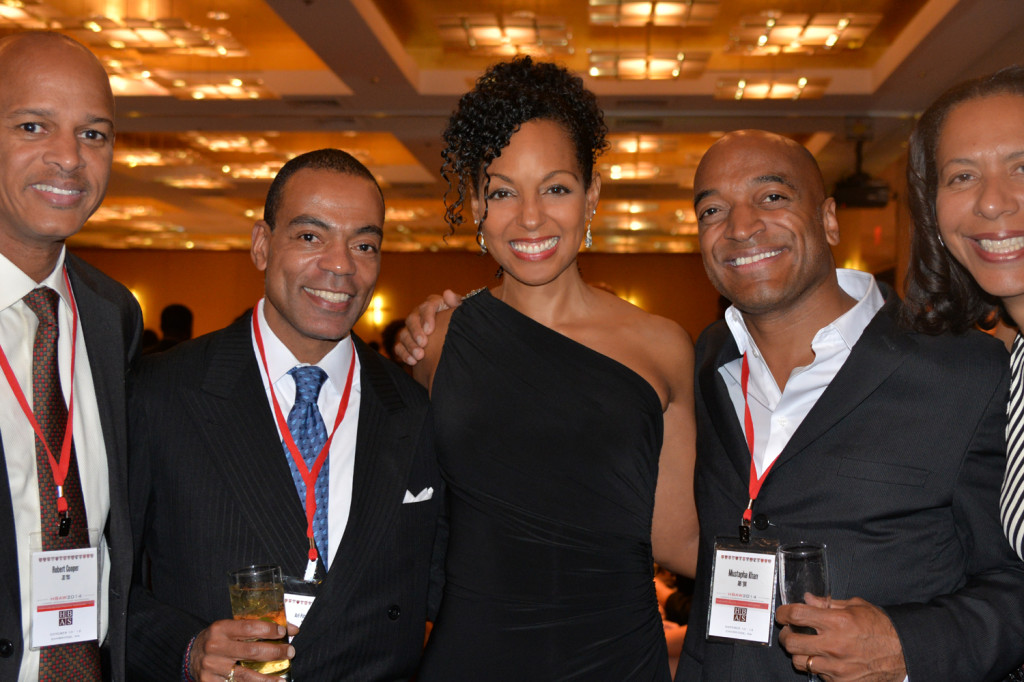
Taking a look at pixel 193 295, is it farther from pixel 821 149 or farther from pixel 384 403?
pixel 384 403

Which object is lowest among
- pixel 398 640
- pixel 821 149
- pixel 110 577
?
pixel 398 640

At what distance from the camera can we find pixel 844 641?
173cm

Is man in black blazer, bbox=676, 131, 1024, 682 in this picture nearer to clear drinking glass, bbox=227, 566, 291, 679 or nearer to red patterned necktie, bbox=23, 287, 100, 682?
clear drinking glass, bbox=227, 566, 291, 679

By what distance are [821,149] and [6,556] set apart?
34.6ft

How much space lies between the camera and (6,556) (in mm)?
1835

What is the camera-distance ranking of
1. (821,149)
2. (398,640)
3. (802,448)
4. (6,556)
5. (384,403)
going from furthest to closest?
(821,149) → (384,403) → (398,640) → (802,448) → (6,556)

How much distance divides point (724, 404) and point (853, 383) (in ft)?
1.11

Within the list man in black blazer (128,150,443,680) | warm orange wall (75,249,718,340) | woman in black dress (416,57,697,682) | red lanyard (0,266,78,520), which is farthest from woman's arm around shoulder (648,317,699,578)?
warm orange wall (75,249,718,340)

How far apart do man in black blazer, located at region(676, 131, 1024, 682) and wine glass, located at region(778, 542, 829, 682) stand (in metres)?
0.03

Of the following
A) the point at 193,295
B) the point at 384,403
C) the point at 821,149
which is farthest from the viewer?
the point at 193,295

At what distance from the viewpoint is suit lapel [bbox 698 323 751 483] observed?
212 centimetres

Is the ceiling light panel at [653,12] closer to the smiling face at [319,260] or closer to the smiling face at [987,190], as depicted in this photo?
the smiling face at [319,260]

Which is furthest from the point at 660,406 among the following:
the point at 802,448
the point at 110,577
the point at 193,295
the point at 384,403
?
the point at 193,295

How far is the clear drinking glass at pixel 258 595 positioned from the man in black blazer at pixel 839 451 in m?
0.93
